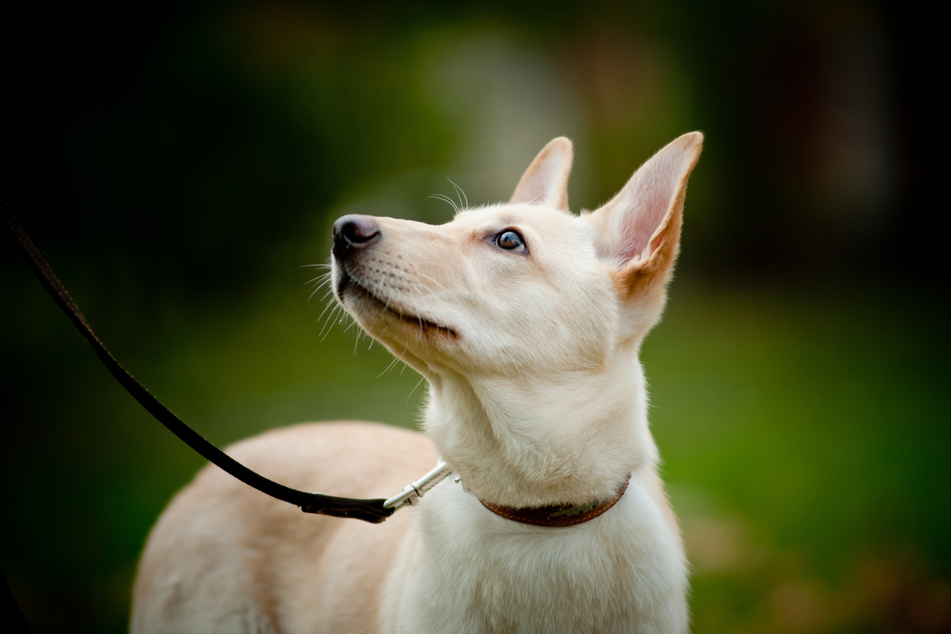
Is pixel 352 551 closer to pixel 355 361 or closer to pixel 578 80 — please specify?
pixel 355 361

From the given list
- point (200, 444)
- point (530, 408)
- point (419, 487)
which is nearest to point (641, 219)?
point (530, 408)

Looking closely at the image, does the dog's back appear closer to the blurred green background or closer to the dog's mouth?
the dog's mouth

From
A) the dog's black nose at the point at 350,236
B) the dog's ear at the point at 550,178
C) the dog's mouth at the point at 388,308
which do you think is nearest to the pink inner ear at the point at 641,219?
the dog's ear at the point at 550,178

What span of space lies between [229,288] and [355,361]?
1747 mm

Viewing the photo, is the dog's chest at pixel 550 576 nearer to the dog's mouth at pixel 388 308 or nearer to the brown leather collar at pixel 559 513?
the brown leather collar at pixel 559 513

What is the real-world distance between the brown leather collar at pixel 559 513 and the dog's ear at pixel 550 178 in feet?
4.12

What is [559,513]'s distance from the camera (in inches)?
72.1

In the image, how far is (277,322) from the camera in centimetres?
747

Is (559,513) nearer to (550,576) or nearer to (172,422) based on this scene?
(550,576)

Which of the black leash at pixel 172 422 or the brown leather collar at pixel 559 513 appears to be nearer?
the black leash at pixel 172 422

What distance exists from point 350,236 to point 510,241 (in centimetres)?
56

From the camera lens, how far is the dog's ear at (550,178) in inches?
102

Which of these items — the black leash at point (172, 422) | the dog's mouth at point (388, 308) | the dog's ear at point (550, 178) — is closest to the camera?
the black leash at point (172, 422)

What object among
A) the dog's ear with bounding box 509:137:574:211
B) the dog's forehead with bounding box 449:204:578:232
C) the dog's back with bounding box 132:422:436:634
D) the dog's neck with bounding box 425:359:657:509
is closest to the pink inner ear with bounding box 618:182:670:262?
the dog's forehead with bounding box 449:204:578:232
